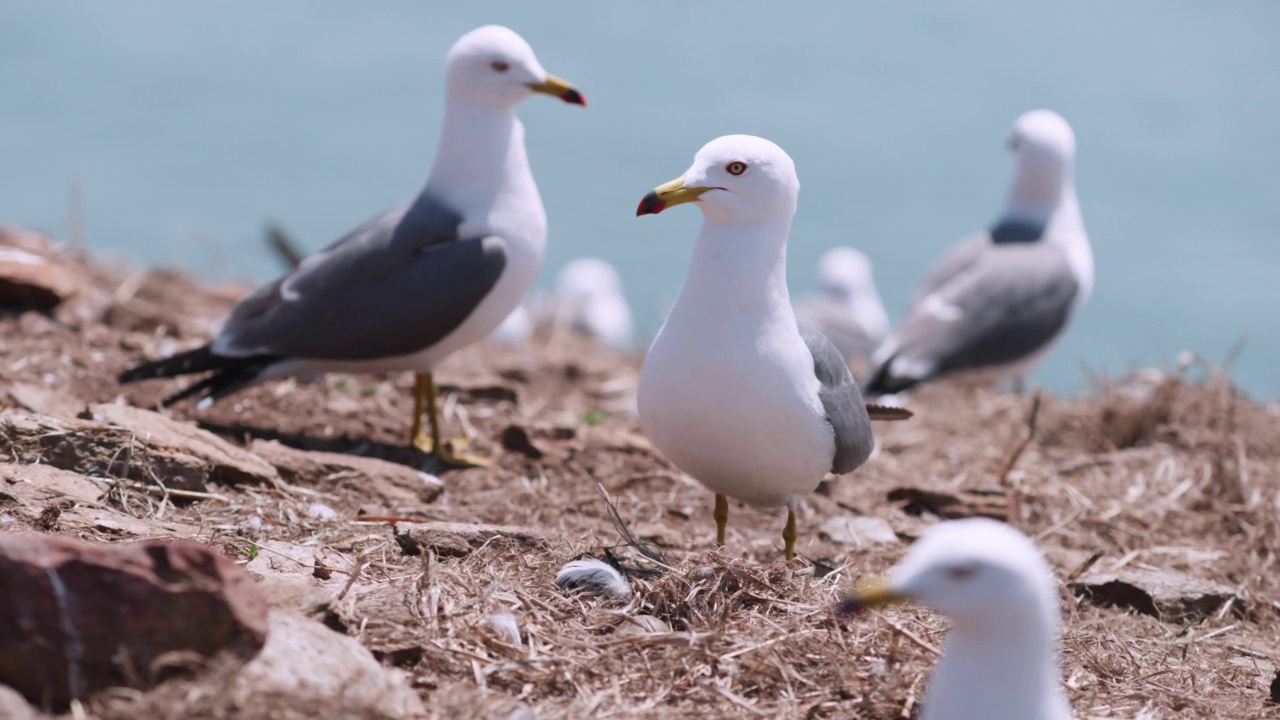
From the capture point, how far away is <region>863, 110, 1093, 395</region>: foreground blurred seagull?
28.6 ft

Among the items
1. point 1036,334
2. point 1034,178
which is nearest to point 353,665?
point 1036,334

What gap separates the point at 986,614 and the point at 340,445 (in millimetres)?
4065

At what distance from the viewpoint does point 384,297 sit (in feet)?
20.3

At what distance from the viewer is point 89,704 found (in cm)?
273

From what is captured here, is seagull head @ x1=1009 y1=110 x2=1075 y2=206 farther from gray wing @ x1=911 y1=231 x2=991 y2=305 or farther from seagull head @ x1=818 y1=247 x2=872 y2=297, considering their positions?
seagull head @ x1=818 y1=247 x2=872 y2=297

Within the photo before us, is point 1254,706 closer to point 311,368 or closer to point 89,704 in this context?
point 89,704

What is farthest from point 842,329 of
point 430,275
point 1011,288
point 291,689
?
point 291,689

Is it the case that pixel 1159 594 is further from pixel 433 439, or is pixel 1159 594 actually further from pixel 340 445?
pixel 340 445

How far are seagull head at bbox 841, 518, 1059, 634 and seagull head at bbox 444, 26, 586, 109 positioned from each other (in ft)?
13.6

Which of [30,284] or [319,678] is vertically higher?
[319,678]

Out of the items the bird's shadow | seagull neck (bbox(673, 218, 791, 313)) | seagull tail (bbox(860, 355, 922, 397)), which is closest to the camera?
seagull neck (bbox(673, 218, 791, 313))

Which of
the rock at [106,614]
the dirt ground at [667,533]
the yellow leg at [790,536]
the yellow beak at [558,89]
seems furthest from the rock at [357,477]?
the rock at [106,614]

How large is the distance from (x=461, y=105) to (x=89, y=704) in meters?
4.24

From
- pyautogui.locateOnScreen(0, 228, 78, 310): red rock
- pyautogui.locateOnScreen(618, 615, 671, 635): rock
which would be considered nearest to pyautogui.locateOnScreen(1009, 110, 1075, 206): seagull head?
pyautogui.locateOnScreen(0, 228, 78, 310): red rock
